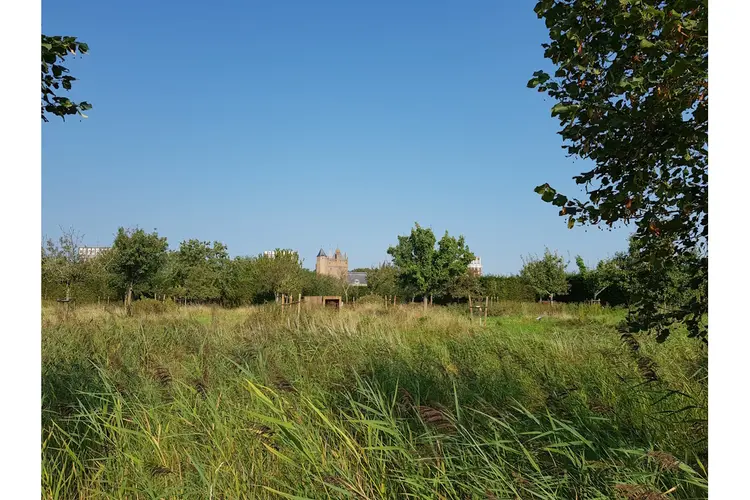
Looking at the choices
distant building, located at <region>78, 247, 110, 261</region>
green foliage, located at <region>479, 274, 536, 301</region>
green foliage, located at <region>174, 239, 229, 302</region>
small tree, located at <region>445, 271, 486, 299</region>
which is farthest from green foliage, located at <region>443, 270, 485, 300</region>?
distant building, located at <region>78, 247, 110, 261</region>

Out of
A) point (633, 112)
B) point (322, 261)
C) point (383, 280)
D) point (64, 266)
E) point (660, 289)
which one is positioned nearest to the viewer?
point (633, 112)

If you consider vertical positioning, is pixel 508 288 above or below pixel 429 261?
below

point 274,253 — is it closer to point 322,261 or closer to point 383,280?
point 383,280

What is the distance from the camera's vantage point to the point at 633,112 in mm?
2252

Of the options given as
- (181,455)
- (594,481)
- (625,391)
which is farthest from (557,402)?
(181,455)

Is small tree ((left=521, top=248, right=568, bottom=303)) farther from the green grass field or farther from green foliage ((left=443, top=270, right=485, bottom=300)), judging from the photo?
the green grass field

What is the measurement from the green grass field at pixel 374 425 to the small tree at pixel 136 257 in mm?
20795

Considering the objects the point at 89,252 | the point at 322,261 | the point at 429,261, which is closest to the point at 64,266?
the point at 89,252

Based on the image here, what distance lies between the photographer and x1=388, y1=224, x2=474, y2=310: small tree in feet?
108

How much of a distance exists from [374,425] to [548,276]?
28.2m

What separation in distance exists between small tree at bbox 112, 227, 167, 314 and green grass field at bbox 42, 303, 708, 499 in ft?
68.2

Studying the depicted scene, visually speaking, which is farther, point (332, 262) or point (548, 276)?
point (332, 262)

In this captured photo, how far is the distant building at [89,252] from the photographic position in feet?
77.1

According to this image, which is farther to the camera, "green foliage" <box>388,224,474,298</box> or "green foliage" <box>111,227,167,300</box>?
"green foliage" <box>388,224,474,298</box>
